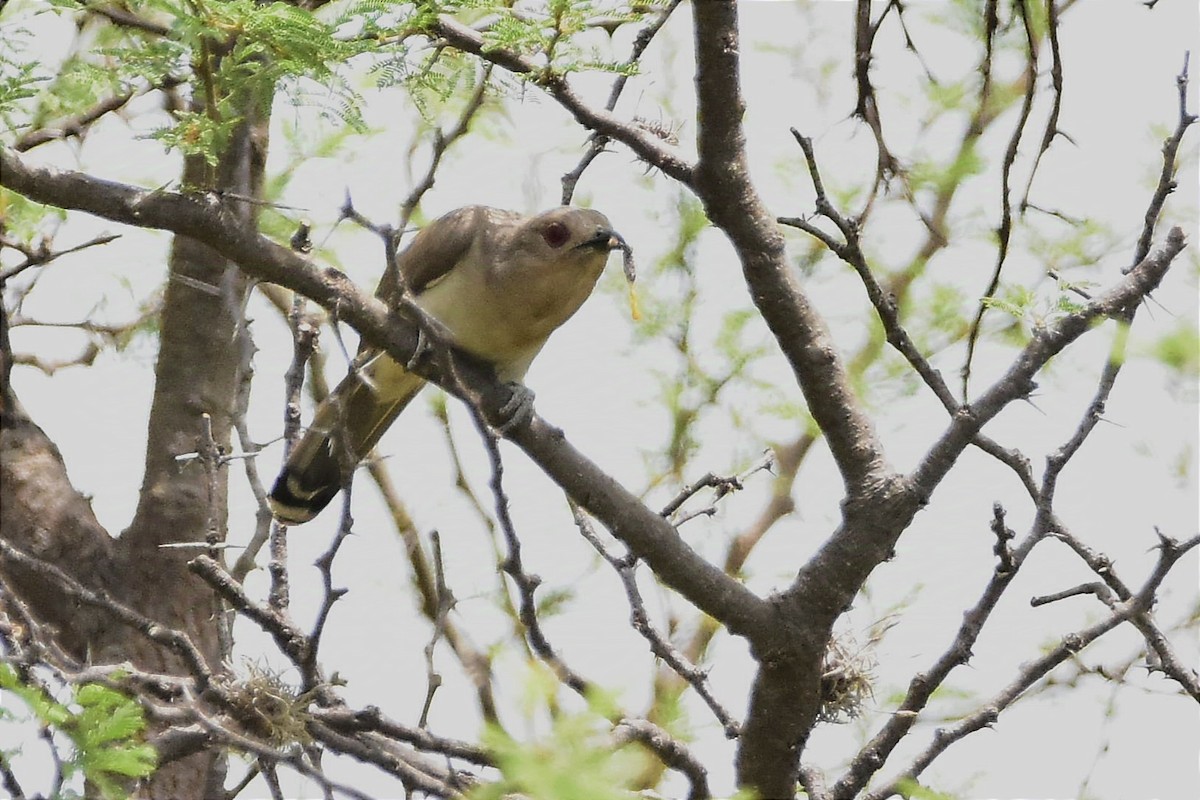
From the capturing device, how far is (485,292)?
4344mm

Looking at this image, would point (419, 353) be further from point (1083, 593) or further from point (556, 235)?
point (1083, 593)

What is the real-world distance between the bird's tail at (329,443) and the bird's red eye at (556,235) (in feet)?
2.15

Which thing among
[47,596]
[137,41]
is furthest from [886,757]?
[137,41]

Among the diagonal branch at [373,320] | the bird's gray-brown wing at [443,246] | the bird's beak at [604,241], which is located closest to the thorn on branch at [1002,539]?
the diagonal branch at [373,320]

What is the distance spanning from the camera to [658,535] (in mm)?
3445

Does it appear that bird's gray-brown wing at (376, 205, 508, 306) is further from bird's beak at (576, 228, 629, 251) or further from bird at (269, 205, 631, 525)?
bird's beak at (576, 228, 629, 251)

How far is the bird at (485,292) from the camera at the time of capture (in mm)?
4305

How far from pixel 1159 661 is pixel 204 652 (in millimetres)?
2809

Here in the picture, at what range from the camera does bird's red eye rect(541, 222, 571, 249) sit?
4316 mm

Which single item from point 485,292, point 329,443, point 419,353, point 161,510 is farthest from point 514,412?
point 161,510

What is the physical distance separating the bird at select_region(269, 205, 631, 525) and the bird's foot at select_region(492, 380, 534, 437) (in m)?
0.46

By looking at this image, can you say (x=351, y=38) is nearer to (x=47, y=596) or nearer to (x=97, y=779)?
(x=97, y=779)

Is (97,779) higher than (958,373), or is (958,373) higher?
(958,373)

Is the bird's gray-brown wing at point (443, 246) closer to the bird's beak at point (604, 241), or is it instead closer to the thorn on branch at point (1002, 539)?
the bird's beak at point (604, 241)
